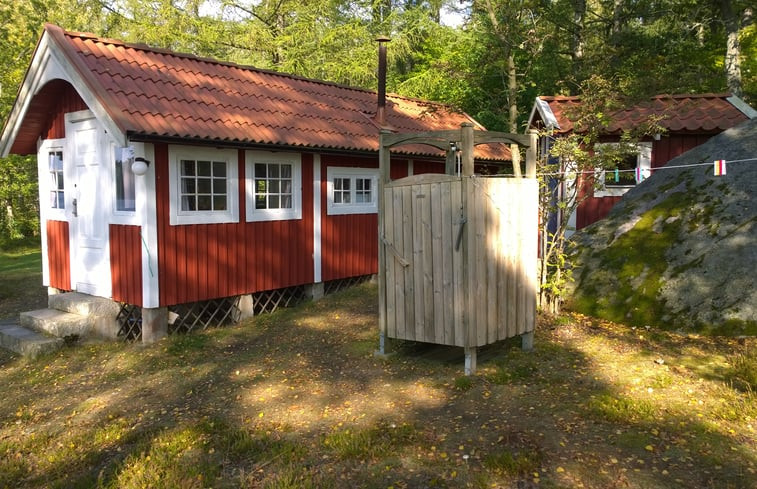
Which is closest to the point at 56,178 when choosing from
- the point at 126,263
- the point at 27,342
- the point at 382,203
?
the point at 126,263

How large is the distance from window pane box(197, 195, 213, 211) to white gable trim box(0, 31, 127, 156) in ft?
4.45

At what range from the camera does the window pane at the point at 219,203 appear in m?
8.34

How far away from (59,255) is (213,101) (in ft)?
11.7

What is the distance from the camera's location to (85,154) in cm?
862

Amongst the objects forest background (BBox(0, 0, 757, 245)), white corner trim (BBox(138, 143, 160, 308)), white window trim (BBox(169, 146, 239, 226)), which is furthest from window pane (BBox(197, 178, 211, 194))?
forest background (BBox(0, 0, 757, 245))

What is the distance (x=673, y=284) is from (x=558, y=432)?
136 inches

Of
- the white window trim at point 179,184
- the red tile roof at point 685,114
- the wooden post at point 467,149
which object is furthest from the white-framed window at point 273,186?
the red tile roof at point 685,114

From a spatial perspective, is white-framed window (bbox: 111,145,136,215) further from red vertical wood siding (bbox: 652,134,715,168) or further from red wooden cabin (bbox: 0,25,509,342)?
red vertical wood siding (bbox: 652,134,715,168)

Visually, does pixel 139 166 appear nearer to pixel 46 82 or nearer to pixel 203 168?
pixel 203 168

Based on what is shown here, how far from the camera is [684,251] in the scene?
7199mm

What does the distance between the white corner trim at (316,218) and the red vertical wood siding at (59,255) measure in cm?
377

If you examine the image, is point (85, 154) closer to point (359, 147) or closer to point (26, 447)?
point (359, 147)

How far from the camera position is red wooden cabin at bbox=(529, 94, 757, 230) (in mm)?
12078

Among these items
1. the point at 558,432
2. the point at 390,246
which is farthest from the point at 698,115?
the point at 558,432
